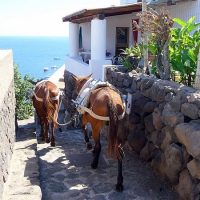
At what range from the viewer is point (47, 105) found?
7.36 metres

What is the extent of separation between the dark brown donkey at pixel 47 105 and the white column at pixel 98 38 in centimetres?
407

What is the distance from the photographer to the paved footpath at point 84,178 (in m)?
5.32

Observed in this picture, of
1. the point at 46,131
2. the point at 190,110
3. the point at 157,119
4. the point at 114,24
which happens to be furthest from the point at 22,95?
the point at 190,110

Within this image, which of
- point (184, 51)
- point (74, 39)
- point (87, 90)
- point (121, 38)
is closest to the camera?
point (184, 51)

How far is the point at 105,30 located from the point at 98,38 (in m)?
0.38

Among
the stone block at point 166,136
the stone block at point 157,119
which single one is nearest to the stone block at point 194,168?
the stone block at point 166,136

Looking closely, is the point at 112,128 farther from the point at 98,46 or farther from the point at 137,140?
the point at 98,46

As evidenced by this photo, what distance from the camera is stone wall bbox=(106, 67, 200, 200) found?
14.8 ft

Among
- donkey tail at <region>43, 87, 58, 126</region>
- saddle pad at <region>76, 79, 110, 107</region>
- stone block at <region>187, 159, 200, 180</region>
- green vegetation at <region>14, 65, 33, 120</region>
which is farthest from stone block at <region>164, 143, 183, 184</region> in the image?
green vegetation at <region>14, 65, 33, 120</region>

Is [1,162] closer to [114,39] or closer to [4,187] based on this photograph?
[4,187]

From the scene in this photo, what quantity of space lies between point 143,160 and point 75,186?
62.9 inches

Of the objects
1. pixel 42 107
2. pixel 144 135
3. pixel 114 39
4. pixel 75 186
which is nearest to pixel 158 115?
pixel 144 135

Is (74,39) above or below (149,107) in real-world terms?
above

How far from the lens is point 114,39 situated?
15.9 m
